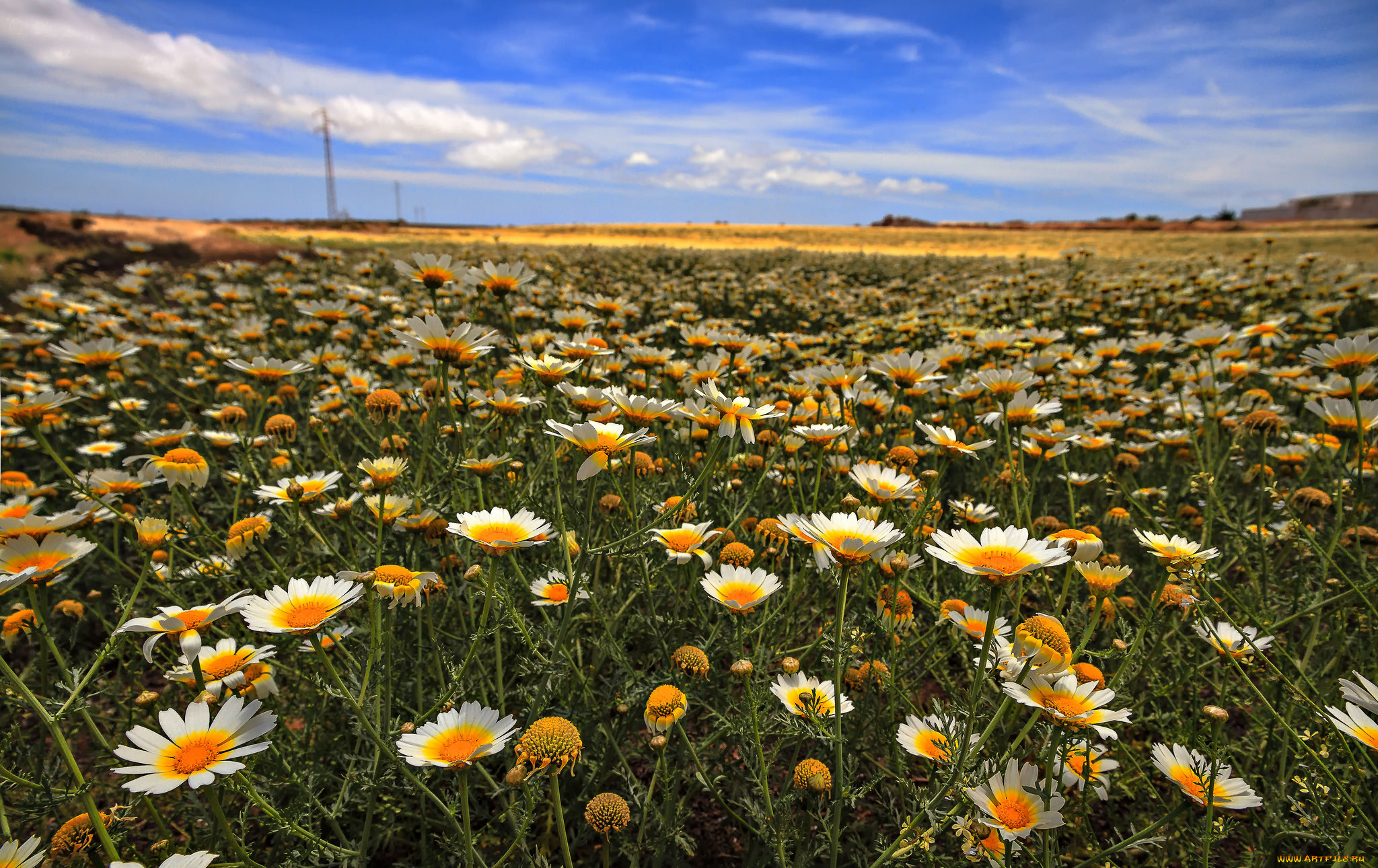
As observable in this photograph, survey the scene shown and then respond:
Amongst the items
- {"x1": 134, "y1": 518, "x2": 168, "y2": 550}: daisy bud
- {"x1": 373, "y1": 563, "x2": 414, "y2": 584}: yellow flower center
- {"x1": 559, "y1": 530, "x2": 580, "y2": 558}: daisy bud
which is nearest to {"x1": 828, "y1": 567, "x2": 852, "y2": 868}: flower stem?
{"x1": 559, "y1": 530, "x2": 580, "y2": 558}: daisy bud

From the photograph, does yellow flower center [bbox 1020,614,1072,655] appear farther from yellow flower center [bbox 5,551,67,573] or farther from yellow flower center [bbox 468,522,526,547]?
yellow flower center [bbox 5,551,67,573]

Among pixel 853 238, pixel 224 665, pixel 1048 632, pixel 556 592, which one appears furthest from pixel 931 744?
pixel 853 238

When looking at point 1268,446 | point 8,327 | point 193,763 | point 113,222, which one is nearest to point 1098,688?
point 193,763

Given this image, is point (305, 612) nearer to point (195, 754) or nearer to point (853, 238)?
point (195, 754)

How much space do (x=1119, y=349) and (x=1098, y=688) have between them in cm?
309

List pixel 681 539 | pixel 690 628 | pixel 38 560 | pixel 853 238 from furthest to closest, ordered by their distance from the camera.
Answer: pixel 853 238 → pixel 690 628 → pixel 681 539 → pixel 38 560

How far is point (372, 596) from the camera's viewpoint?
126cm

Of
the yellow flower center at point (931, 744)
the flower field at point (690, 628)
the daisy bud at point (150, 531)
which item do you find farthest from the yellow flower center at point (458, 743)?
the daisy bud at point (150, 531)

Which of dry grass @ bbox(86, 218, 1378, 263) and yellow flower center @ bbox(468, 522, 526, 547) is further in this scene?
dry grass @ bbox(86, 218, 1378, 263)

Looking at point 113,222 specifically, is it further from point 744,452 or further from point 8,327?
point 744,452

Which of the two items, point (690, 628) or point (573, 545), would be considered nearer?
point (573, 545)

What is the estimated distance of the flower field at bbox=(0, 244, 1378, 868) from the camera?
48.1 inches

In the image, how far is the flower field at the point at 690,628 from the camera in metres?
1.22

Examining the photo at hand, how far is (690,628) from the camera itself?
6.71 feet
